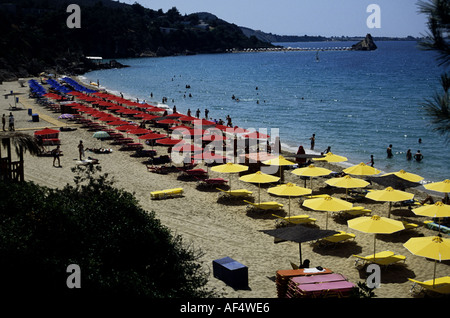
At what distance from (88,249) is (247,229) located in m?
7.75

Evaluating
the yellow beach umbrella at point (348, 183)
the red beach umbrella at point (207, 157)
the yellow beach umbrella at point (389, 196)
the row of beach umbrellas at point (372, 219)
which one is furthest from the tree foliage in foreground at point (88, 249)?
the red beach umbrella at point (207, 157)

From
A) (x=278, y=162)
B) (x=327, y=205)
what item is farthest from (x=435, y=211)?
(x=278, y=162)

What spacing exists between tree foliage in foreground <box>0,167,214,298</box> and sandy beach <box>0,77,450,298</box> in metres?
2.03

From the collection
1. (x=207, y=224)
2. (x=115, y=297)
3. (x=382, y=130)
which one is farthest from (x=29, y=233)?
(x=382, y=130)

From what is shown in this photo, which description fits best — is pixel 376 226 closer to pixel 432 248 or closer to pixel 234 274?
pixel 432 248

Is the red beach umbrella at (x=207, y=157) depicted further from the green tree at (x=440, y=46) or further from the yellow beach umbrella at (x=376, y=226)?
the green tree at (x=440, y=46)

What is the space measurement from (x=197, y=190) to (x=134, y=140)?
36.7 ft

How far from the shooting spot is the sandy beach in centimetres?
1182

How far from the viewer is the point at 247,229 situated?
49.6 ft

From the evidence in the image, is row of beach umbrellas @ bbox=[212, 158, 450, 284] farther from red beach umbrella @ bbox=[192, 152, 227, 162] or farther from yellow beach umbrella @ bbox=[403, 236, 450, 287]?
red beach umbrella @ bbox=[192, 152, 227, 162]

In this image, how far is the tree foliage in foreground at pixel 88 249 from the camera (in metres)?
7.12

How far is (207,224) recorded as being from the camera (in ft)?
50.3

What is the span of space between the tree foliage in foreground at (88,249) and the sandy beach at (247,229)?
2.03m
